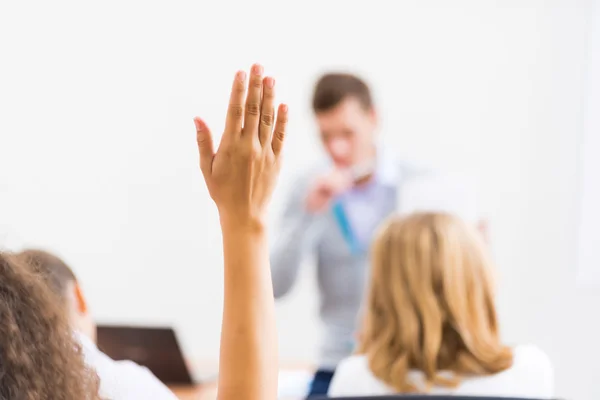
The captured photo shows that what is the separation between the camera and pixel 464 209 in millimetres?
3086

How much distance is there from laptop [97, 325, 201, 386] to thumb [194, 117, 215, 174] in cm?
102

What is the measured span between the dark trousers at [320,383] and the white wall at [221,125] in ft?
5.05

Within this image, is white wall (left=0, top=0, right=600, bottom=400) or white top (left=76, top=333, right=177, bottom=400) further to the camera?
white wall (left=0, top=0, right=600, bottom=400)

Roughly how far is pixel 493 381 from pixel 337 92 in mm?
1552

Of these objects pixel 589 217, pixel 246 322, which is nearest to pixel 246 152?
pixel 246 322

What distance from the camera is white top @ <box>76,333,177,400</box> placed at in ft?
4.10

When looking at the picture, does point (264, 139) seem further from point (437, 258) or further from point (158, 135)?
point (158, 135)

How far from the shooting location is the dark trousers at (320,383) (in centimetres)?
203

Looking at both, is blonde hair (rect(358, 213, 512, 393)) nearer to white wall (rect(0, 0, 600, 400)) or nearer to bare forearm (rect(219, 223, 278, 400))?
bare forearm (rect(219, 223, 278, 400))

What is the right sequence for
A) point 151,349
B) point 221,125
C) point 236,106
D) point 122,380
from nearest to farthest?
point 236,106
point 122,380
point 151,349
point 221,125

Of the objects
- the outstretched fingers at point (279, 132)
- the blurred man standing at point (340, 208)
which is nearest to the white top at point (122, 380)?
the outstretched fingers at point (279, 132)

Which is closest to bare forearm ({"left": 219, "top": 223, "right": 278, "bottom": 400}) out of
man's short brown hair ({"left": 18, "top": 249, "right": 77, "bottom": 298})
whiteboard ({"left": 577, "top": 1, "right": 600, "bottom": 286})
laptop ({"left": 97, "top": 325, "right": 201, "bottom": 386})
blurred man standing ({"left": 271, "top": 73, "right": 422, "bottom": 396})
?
man's short brown hair ({"left": 18, "top": 249, "right": 77, "bottom": 298})

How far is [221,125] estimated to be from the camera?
145 inches

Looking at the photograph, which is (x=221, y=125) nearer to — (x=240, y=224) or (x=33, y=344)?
(x=240, y=224)
